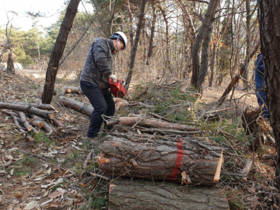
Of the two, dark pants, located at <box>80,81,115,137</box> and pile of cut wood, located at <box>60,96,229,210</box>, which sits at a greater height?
dark pants, located at <box>80,81,115,137</box>

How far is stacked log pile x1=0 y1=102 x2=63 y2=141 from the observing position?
3.91 metres

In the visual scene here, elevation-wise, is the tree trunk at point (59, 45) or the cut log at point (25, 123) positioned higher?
the tree trunk at point (59, 45)

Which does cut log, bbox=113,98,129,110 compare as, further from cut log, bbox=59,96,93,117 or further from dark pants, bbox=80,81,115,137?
dark pants, bbox=80,81,115,137

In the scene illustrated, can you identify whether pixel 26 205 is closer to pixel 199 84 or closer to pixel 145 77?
pixel 145 77

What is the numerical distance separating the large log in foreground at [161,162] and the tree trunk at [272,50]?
2.46 feet

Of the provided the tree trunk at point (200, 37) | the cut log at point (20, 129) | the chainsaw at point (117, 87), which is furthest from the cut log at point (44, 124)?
the tree trunk at point (200, 37)

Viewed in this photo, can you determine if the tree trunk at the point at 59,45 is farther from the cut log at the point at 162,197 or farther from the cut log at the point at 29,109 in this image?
the cut log at the point at 162,197

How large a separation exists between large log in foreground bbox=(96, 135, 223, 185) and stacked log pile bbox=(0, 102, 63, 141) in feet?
6.67

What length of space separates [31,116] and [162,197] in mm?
3331

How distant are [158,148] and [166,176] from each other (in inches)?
13.3

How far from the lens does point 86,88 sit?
3.78 metres

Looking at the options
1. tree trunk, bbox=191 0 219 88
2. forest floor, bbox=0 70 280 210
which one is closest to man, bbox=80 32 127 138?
forest floor, bbox=0 70 280 210

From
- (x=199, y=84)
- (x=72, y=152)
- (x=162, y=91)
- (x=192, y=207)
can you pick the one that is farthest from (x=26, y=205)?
(x=199, y=84)

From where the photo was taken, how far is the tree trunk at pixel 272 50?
2.02 metres
